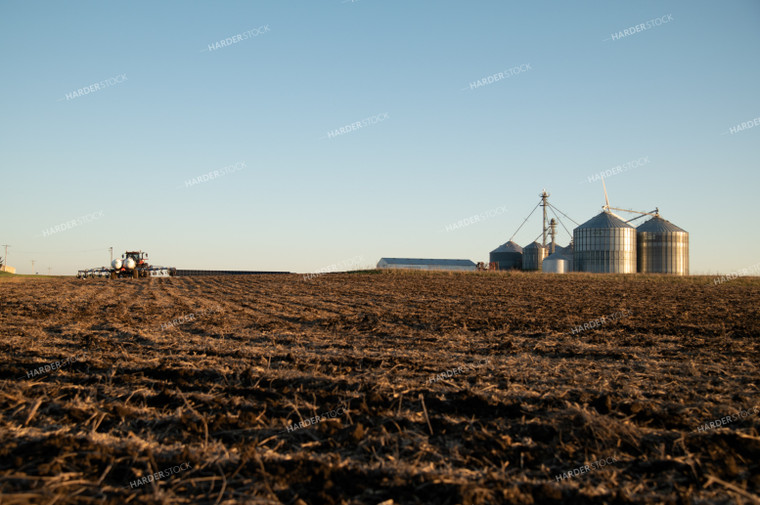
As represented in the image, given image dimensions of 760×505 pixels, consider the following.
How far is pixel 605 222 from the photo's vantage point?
57156 millimetres

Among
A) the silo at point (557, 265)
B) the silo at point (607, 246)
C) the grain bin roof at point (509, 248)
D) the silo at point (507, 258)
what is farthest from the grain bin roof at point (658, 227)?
the grain bin roof at point (509, 248)

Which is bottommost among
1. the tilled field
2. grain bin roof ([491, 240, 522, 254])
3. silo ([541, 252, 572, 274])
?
the tilled field

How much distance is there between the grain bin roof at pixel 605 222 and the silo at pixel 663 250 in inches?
136

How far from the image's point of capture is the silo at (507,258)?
256 feet

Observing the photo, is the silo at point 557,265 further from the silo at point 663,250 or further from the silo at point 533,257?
the silo at point 533,257

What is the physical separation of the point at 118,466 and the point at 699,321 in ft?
44.1

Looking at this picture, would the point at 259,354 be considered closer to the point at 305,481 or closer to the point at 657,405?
the point at 305,481

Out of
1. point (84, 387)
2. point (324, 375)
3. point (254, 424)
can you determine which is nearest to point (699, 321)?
point (324, 375)

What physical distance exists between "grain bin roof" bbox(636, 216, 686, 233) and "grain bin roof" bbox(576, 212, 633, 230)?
399 cm

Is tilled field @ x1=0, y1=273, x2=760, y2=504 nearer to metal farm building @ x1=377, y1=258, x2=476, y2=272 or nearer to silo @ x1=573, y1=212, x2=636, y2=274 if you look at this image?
silo @ x1=573, y1=212, x2=636, y2=274

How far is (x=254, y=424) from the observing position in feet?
15.5

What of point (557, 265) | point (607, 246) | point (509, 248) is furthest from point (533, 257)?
point (607, 246)

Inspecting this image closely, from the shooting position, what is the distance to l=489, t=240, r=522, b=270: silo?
256 ft

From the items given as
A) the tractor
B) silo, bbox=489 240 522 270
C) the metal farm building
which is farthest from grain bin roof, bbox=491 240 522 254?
the tractor
